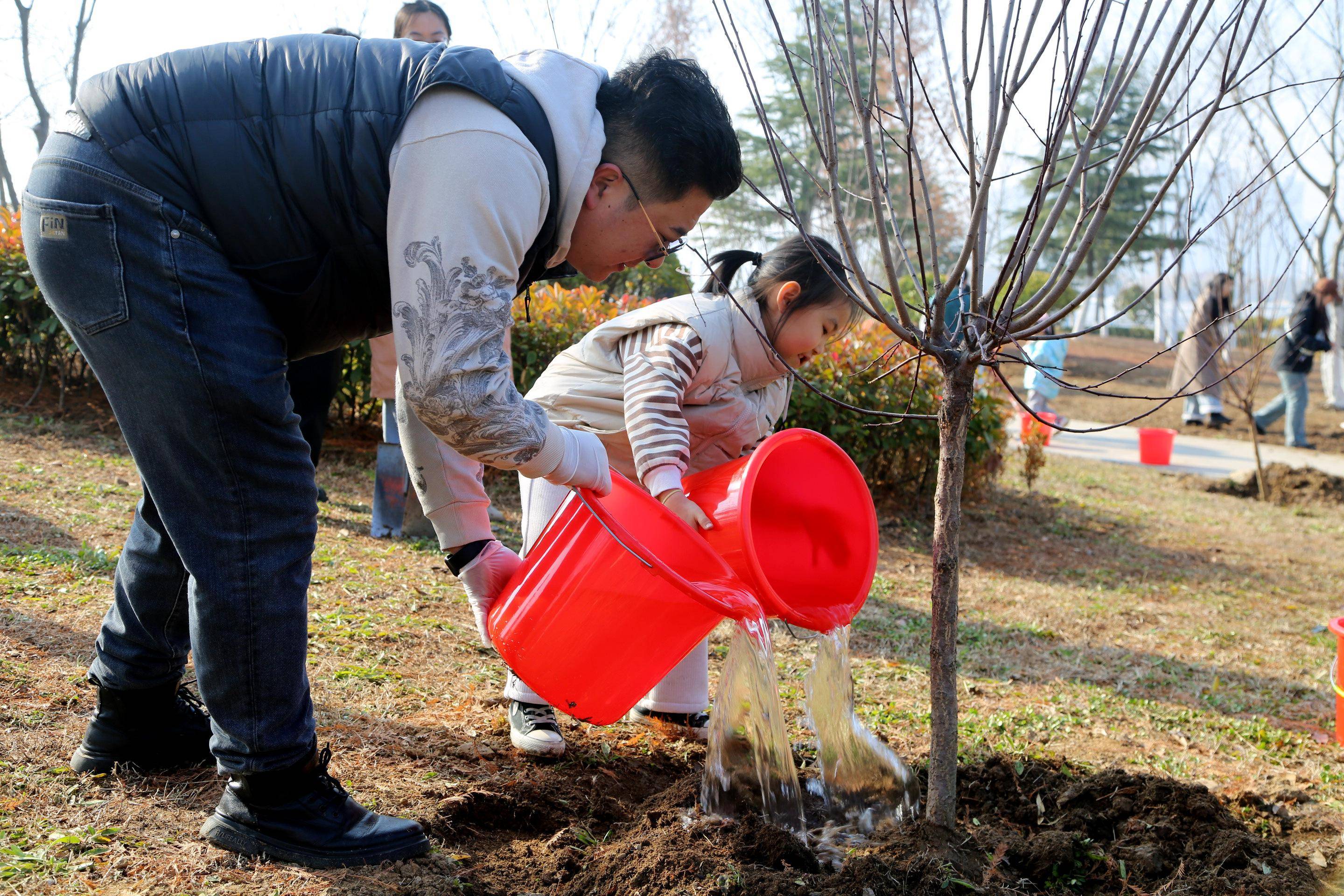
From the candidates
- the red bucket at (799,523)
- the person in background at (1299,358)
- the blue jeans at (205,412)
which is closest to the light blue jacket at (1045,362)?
the person in background at (1299,358)

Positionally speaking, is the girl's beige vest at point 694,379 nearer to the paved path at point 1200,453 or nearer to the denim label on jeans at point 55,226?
the denim label on jeans at point 55,226

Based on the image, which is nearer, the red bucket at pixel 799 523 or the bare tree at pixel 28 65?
the red bucket at pixel 799 523

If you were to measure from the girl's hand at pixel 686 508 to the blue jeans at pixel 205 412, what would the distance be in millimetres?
786

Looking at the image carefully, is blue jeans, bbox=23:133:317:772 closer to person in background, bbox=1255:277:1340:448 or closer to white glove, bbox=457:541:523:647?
white glove, bbox=457:541:523:647

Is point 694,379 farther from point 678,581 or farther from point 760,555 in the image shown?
point 678,581

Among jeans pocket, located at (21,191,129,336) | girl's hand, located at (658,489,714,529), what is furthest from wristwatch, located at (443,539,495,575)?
jeans pocket, located at (21,191,129,336)

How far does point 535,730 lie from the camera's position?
97.0 inches

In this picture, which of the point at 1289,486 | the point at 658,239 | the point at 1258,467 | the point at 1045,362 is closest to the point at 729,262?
the point at 658,239

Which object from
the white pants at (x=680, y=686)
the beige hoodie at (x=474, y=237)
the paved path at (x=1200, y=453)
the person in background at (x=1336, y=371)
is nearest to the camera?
the beige hoodie at (x=474, y=237)

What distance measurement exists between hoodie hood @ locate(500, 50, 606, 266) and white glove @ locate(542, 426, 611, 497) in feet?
1.13

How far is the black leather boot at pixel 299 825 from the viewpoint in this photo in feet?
5.72

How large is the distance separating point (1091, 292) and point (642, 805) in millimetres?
1436

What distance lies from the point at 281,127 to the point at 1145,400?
274 inches

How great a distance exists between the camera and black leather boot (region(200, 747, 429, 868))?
174 cm
